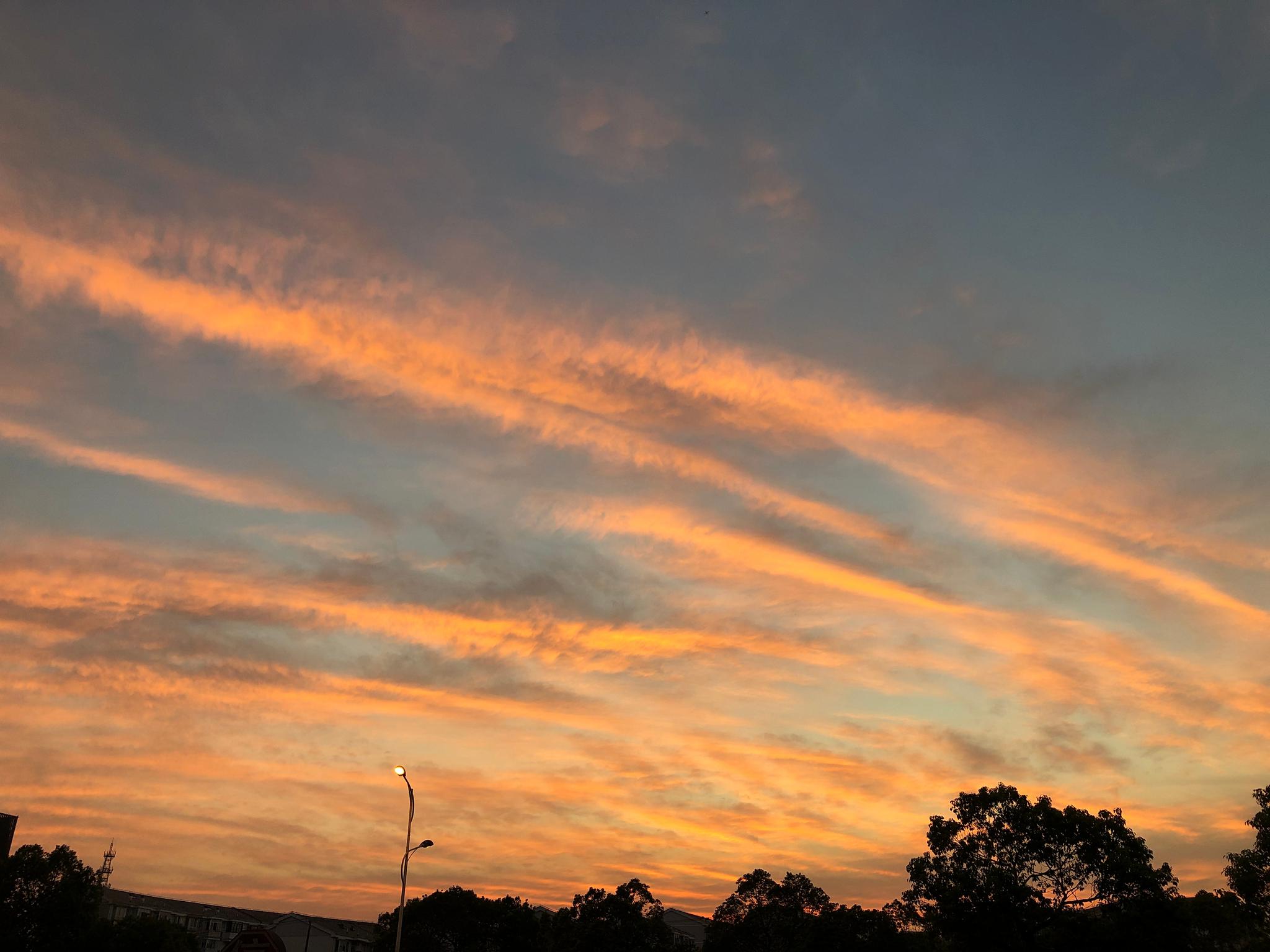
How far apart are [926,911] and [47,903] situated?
2559 inches

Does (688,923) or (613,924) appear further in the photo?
(688,923)

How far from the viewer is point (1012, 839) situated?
62.6 meters

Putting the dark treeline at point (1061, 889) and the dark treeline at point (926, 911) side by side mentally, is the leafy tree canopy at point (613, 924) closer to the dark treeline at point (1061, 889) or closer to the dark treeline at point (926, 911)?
the dark treeline at point (926, 911)

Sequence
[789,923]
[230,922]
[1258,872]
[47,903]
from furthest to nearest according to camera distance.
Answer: [230,922] → [789,923] → [47,903] → [1258,872]

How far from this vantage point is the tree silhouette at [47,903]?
234 feet

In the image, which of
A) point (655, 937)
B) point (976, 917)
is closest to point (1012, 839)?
Result: point (976, 917)

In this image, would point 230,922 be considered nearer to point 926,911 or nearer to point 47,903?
point 47,903

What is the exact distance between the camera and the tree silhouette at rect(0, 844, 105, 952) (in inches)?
2808

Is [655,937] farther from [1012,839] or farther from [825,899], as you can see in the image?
[1012,839]

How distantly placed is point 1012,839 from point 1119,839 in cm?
655

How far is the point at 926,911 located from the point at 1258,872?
762 inches

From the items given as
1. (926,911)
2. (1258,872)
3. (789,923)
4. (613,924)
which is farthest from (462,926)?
(1258,872)

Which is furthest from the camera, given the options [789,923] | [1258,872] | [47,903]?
[789,923]

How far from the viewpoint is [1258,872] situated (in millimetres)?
53281
